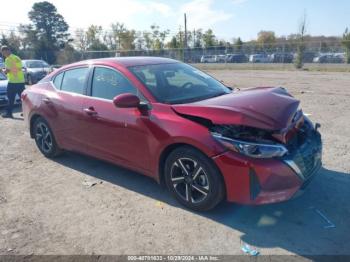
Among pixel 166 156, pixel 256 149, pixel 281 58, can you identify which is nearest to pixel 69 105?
pixel 166 156

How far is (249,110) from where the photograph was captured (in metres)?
3.51

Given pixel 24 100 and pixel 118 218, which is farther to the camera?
pixel 24 100

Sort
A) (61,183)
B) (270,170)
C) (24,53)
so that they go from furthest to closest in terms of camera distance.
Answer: (24,53) → (61,183) → (270,170)

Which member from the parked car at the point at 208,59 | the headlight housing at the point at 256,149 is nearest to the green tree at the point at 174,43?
the parked car at the point at 208,59

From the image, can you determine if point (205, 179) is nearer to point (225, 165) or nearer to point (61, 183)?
point (225, 165)

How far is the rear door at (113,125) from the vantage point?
4.09 meters

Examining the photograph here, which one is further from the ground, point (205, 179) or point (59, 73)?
point (59, 73)

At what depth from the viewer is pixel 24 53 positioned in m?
47.2

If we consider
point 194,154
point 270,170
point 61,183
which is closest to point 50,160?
point 61,183

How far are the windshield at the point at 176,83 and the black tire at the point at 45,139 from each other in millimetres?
2114

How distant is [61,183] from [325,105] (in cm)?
773

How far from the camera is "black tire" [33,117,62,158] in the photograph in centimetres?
564

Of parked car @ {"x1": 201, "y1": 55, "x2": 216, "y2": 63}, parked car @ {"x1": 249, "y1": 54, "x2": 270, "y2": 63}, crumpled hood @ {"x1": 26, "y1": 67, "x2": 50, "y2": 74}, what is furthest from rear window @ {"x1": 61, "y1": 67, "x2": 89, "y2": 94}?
parked car @ {"x1": 201, "y1": 55, "x2": 216, "y2": 63}

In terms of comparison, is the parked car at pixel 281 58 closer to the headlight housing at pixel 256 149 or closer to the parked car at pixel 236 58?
the parked car at pixel 236 58
